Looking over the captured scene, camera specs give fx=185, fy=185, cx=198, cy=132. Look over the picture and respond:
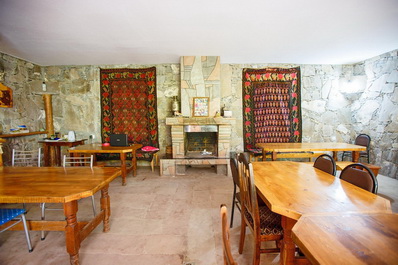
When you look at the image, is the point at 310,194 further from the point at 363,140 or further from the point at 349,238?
the point at 363,140

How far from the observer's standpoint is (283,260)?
1.27 metres

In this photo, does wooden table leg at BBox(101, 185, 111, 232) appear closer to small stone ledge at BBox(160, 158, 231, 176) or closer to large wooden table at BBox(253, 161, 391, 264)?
large wooden table at BBox(253, 161, 391, 264)

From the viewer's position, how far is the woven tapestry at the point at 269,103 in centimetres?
472

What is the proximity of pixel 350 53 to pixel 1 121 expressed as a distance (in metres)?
7.36

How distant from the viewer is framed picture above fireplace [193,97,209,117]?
169 inches

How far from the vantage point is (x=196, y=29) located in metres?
2.86

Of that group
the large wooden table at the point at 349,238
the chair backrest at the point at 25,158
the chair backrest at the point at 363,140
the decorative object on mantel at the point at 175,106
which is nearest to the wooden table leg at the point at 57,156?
the chair backrest at the point at 25,158

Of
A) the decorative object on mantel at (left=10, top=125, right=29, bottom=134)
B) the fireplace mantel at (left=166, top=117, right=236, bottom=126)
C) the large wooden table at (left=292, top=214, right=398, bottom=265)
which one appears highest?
the fireplace mantel at (left=166, top=117, right=236, bottom=126)

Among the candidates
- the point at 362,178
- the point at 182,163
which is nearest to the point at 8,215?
the point at 182,163

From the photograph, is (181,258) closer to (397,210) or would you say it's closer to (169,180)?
(169,180)

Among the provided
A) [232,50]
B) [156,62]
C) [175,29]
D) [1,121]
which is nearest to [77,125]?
[1,121]

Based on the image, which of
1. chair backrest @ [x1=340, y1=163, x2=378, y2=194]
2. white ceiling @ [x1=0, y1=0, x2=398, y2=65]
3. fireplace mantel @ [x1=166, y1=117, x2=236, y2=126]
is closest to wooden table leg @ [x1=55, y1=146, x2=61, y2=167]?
white ceiling @ [x1=0, y1=0, x2=398, y2=65]

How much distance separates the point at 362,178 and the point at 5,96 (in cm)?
584

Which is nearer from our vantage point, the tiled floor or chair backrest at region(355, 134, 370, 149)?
the tiled floor
